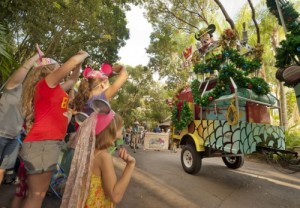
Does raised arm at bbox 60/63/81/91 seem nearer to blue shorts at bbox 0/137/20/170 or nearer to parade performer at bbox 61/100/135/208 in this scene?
blue shorts at bbox 0/137/20/170

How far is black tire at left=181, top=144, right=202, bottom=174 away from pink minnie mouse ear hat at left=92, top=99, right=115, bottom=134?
446 centimetres

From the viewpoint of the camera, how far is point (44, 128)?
86.0 inches

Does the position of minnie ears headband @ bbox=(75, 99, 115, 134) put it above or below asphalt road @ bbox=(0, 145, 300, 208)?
above

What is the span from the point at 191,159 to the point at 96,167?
4.75 metres

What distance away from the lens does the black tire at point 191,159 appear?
19.3ft

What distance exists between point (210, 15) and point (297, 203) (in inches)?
479

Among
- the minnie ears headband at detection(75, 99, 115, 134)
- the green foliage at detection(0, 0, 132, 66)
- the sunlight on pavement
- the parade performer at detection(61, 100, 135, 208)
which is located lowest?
the sunlight on pavement

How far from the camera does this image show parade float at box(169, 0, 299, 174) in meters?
4.82

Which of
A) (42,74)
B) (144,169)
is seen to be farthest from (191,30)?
(42,74)

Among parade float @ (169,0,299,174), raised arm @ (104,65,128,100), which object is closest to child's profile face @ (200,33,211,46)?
parade float @ (169,0,299,174)

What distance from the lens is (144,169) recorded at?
21.1 ft

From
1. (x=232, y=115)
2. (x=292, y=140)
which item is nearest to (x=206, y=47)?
(x=232, y=115)

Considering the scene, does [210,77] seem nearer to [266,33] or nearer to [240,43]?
[240,43]

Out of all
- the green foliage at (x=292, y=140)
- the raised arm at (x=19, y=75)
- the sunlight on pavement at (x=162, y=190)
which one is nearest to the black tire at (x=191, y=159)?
the sunlight on pavement at (x=162, y=190)
